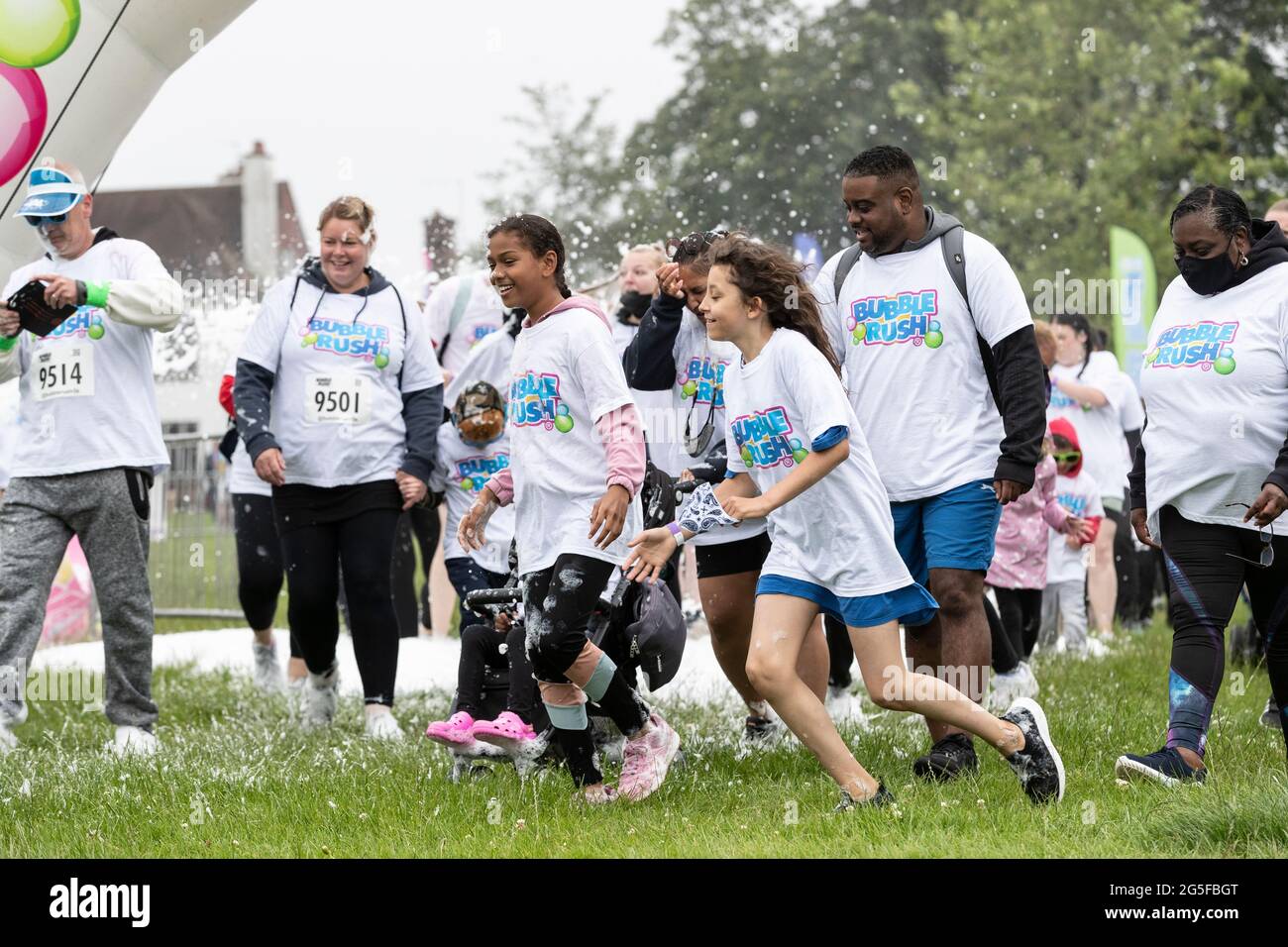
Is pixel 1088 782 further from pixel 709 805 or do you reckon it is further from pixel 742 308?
pixel 742 308

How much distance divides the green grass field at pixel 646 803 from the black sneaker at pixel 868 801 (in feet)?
0.20

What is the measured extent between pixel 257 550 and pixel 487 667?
2.47 metres

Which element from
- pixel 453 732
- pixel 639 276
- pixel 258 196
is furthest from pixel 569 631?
pixel 258 196

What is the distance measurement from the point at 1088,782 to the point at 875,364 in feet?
4.99

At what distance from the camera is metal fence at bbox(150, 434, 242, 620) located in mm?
13953

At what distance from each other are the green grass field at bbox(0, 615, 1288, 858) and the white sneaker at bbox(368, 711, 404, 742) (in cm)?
10

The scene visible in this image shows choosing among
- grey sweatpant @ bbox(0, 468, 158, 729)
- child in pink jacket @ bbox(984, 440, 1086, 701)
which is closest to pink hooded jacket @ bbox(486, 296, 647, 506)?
grey sweatpant @ bbox(0, 468, 158, 729)

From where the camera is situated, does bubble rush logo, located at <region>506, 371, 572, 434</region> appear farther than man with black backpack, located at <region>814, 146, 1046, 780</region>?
No

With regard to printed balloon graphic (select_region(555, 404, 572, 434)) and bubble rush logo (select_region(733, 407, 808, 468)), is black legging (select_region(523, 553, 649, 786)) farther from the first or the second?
bubble rush logo (select_region(733, 407, 808, 468))

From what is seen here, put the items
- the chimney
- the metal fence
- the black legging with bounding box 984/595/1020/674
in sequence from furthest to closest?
the chimney → the metal fence → the black legging with bounding box 984/595/1020/674

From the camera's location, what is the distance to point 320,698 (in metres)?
7.21

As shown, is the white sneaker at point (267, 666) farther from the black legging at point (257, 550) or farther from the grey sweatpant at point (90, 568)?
the grey sweatpant at point (90, 568)

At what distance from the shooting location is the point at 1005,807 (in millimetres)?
4703
